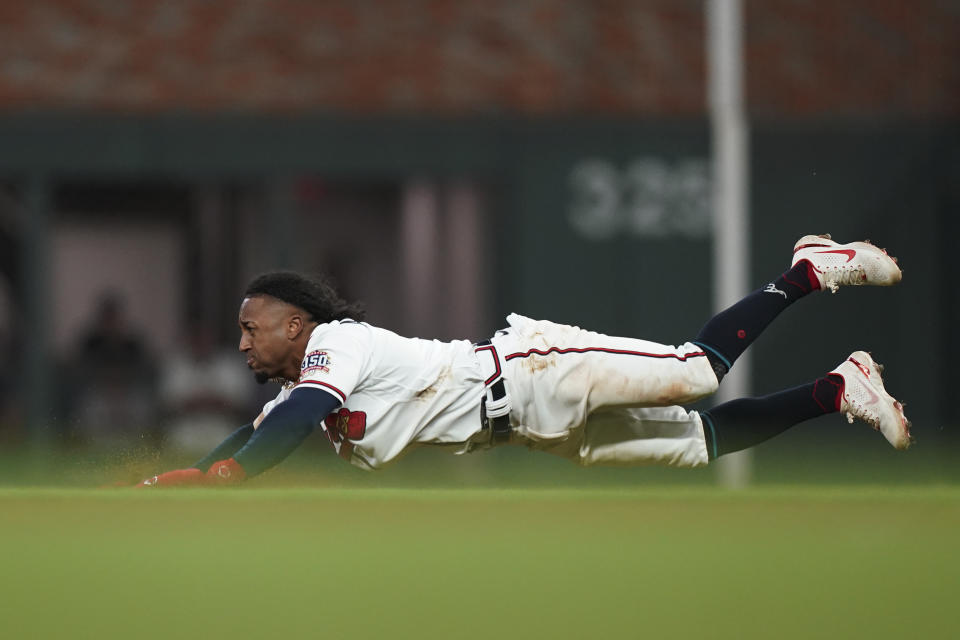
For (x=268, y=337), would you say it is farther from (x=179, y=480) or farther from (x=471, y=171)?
(x=471, y=171)

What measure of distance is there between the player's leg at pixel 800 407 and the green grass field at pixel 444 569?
1.67ft

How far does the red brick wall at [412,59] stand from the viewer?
Answer: 49.1 feet

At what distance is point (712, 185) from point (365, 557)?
389 inches

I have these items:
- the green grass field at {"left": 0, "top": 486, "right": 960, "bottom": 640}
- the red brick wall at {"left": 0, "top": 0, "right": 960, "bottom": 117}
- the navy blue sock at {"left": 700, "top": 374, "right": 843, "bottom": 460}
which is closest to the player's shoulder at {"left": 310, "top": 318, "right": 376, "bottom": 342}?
the green grass field at {"left": 0, "top": 486, "right": 960, "bottom": 640}

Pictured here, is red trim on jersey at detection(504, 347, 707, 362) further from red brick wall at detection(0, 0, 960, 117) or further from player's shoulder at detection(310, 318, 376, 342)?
red brick wall at detection(0, 0, 960, 117)

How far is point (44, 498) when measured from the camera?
229 inches

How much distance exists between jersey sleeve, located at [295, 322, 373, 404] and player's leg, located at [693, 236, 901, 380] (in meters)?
1.45

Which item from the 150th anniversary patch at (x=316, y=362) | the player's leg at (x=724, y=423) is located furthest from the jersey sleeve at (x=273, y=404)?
the player's leg at (x=724, y=423)

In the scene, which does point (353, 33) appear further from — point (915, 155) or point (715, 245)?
point (915, 155)

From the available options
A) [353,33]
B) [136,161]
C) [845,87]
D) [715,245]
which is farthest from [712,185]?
[136,161]

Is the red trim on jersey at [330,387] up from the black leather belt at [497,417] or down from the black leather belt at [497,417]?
up

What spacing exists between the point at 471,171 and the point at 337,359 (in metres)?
9.78

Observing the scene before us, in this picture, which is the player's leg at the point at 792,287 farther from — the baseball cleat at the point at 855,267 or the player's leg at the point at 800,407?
the player's leg at the point at 800,407

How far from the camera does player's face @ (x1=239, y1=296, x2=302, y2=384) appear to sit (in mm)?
5598
